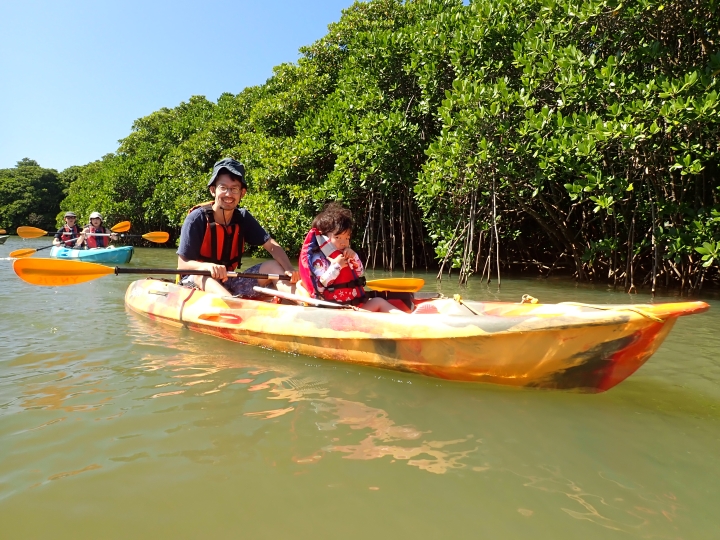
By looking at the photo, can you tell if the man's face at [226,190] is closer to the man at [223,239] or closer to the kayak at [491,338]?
the man at [223,239]

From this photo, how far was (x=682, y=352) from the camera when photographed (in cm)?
379

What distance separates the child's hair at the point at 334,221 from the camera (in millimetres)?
3688

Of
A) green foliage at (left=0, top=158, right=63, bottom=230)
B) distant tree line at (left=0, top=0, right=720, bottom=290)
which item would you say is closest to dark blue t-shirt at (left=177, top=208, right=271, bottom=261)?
distant tree line at (left=0, top=0, right=720, bottom=290)

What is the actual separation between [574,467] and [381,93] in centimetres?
993

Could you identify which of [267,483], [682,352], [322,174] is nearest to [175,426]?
[267,483]

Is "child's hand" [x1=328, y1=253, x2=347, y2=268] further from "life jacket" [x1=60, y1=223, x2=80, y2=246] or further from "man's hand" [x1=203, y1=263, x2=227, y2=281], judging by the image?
"life jacket" [x1=60, y1=223, x2=80, y2=246]

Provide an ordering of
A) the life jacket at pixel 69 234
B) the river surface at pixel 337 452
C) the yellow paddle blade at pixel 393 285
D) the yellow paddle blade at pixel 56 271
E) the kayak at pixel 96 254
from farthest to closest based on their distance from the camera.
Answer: the life jacket at pixel 69 234 → the kayak at pixel 96 254 → the yellow paddle blade at pixel 56 271 → the yellow paddle blade at pixel 393 285 → the river surface at pixel 337 452

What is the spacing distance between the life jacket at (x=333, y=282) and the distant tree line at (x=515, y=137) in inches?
166

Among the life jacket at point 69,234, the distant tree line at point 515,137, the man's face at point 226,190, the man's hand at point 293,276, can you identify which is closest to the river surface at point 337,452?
the man's hand at point 293,276

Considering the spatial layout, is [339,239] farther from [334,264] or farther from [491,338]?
[491,338]

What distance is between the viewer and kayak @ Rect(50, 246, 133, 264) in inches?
421

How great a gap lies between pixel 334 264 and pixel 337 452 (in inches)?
73.0

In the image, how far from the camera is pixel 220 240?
467 centimetres

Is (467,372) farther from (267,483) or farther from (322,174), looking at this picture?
(322,174)
